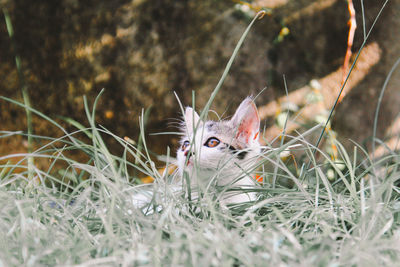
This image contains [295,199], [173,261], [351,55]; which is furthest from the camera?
[351,55]

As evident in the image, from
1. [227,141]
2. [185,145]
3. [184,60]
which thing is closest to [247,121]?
[227,141]

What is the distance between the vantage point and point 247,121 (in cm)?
102

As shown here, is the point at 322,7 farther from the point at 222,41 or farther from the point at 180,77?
the point at 180,77

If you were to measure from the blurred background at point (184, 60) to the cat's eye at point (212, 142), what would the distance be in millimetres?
615

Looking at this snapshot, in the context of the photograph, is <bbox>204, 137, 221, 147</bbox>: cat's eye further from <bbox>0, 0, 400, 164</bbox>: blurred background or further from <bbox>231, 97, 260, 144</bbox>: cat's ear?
<bbox>0, 0, 400, 164</bbox>: blurred background

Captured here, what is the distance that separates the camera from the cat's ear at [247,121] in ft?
3.23

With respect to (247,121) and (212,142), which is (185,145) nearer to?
(212,142)

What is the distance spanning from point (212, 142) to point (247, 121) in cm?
12

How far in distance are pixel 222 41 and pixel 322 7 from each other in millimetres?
490

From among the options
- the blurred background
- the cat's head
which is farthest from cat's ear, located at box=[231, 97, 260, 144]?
the blurred background

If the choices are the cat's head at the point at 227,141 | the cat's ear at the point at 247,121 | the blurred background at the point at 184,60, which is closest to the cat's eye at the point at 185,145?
the cat's head at the point at 227,141

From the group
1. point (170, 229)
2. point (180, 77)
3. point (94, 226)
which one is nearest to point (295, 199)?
point (170, 229)

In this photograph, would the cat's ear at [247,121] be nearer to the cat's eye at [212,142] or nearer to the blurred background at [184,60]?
the cat's eye at [212,142]

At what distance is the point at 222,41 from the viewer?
1.71m
